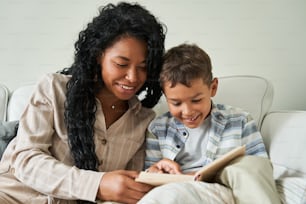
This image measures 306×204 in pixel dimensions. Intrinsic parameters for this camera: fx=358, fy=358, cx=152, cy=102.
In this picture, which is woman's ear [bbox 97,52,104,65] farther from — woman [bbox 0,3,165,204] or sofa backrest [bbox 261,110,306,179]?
sofa backrest [bbox 261,110,306,179]

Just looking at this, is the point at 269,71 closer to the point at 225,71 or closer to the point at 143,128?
the point at 225,71

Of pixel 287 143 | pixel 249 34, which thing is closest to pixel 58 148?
pixel 287 143

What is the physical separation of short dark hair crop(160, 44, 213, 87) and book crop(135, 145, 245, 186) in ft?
0.79

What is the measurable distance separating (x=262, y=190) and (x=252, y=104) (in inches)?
19.6

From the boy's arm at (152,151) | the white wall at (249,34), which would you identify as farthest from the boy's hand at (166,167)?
the white wall at (249,34)

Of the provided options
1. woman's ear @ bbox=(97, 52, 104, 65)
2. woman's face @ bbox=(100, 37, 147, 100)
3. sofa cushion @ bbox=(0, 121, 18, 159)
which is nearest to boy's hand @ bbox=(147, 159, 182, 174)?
woman's face @ bbox=(100, 37, 147, 100)

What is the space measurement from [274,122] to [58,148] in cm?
65

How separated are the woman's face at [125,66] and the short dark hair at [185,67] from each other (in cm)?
7

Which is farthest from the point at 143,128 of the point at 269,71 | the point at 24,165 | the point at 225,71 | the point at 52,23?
the point at 52,23

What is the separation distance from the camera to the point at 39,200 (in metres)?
0.93

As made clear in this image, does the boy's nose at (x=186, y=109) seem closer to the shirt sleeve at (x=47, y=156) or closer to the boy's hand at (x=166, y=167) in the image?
the boy's hand at (x=166, y=167)

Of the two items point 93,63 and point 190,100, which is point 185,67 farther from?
point 93,63

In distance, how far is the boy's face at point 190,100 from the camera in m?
0.96

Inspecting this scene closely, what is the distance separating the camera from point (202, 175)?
76 cm
